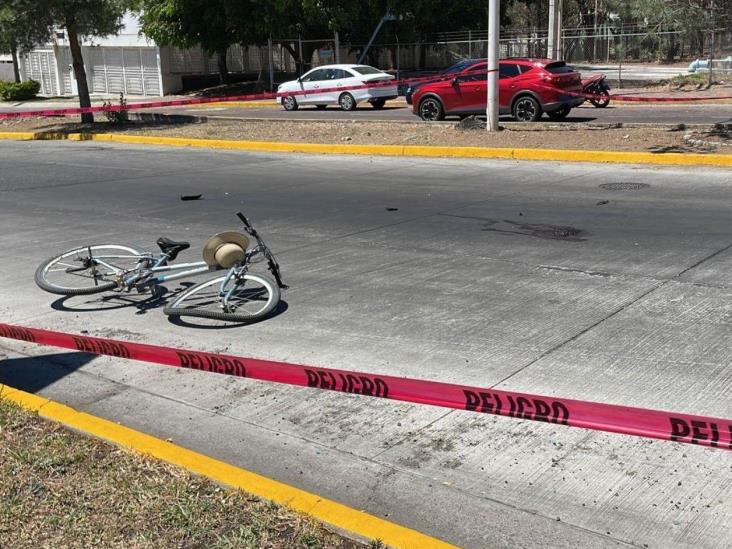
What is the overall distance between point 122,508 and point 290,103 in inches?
1170

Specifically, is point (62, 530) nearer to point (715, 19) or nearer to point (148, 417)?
point (148, 417)

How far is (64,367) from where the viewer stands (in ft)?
19.8

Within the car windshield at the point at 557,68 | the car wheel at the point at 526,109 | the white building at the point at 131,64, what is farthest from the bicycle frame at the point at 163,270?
the white building at the point at 131,64

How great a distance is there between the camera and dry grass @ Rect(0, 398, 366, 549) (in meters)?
3.51

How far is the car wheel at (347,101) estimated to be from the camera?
30734 millimetres

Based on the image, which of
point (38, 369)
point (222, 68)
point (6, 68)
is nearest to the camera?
point (38, 369)

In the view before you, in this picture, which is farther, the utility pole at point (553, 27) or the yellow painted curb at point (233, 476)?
the utility pole at point (553, 27)

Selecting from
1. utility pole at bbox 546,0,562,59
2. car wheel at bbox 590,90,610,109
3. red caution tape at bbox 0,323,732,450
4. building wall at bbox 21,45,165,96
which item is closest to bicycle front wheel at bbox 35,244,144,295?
red caution tape at bbox 0,323,732,450

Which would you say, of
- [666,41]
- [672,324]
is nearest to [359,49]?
[666,41]

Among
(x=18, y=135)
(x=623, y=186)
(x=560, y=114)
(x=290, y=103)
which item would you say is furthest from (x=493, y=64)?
(x=18, y=135)

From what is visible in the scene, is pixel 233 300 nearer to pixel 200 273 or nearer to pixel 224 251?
pixel 200 273

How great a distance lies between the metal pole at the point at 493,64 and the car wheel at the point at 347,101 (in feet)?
40.8

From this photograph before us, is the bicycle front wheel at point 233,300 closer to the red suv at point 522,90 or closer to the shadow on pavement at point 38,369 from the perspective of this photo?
the shadow on pavement at point 38,369

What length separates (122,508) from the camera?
3.75 m
